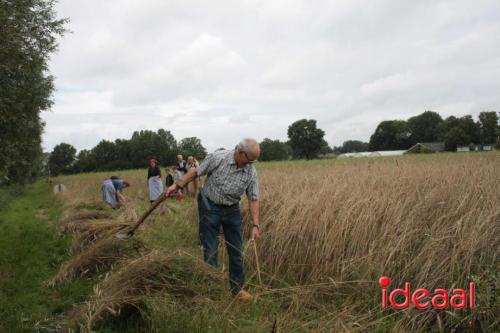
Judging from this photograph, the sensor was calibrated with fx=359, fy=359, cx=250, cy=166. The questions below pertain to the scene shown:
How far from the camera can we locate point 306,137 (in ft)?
297

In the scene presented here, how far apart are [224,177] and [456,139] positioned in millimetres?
78586

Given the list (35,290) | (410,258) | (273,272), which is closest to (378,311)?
(410,258)

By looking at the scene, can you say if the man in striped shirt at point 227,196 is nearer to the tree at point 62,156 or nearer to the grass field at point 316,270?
the grass field at point 316,270

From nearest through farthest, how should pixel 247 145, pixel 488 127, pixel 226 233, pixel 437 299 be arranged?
pixel 437 299 → pixel 247 145 → pixel 226 233 → pixel 488 127

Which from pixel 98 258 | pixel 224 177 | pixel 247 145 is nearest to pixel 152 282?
pixel 224 177

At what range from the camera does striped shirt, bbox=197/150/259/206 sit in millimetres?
3930

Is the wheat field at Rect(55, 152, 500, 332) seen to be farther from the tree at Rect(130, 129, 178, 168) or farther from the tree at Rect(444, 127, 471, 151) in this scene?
the tree at Rect(444, 127, 471, 151)

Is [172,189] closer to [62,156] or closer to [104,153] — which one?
[104,153]

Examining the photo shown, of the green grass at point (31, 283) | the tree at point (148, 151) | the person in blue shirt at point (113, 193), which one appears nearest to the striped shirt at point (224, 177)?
the green grass at point (31, 283)

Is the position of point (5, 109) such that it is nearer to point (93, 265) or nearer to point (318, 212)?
point (93, 265)

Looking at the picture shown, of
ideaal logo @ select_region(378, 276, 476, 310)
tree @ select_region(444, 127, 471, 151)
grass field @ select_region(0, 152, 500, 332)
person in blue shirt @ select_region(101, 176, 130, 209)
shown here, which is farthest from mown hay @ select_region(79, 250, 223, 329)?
tree @ select_region(444, 127, 471, 151)

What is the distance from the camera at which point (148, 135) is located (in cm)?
8325

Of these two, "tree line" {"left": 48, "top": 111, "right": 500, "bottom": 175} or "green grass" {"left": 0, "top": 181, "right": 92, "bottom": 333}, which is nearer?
"green grass" {"left": 0, "top": 181, "right": 92, "bottom": 333}

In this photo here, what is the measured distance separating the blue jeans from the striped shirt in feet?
0.35
